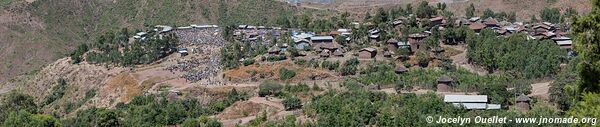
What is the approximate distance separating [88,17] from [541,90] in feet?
289

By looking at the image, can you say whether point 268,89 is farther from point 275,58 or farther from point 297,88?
point 275,58

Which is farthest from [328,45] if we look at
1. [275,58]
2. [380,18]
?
[380,18]

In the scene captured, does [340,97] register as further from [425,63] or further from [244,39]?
[244,39]

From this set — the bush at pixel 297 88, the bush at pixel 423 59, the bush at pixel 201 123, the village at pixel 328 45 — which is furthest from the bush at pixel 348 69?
the bush at pixel 201 123

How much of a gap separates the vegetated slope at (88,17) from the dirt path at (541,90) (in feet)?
194

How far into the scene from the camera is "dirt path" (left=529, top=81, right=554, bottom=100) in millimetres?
46312

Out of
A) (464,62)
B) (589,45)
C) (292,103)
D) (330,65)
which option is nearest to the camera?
(589,45)

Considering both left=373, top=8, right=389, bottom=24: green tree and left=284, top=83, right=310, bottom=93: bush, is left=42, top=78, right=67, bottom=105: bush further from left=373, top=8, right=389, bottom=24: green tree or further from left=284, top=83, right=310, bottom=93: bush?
left=373, top=8, right=389, bottom=24: green tree

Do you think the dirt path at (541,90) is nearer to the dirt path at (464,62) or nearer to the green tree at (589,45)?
the dirt path at (464,62)

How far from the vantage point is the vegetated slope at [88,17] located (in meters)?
106

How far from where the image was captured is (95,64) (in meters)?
78.8

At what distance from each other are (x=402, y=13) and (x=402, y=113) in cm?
4262

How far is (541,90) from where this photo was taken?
4866cm

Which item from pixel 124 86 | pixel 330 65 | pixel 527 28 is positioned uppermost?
pixel 330 65
